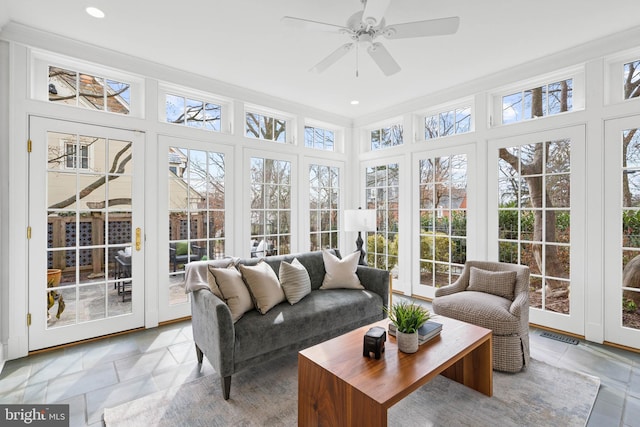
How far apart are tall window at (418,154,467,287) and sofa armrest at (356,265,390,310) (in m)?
1.37

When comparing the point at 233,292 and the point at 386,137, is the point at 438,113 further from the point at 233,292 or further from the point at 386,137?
the point at 233,292

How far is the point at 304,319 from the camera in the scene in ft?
8.35

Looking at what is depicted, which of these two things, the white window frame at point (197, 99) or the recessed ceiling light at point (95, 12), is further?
the white window frame at point (197, 99)

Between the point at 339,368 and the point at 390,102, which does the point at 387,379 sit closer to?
the point at 339,368

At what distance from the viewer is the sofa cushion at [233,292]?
2379 millimetres

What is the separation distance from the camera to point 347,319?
285 cm

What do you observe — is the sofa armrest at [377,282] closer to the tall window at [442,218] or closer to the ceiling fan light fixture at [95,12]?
the tall window at [442,218]

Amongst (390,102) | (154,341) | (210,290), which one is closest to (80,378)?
(154,341)

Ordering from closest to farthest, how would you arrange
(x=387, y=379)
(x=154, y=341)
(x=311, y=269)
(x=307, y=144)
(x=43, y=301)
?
(x=387, y=379), (x=43, y=301), (x=154, y=341), (x=311, y=269), (x=307, y=144)

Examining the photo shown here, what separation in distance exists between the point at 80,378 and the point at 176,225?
5.36ft

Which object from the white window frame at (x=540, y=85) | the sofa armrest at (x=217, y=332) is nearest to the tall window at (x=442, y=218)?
the white window frame at (x=540, y=85)

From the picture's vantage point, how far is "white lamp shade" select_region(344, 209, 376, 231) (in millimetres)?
4086

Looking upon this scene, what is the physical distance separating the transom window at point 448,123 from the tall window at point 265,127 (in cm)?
205

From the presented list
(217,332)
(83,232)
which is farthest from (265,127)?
(217,332)
